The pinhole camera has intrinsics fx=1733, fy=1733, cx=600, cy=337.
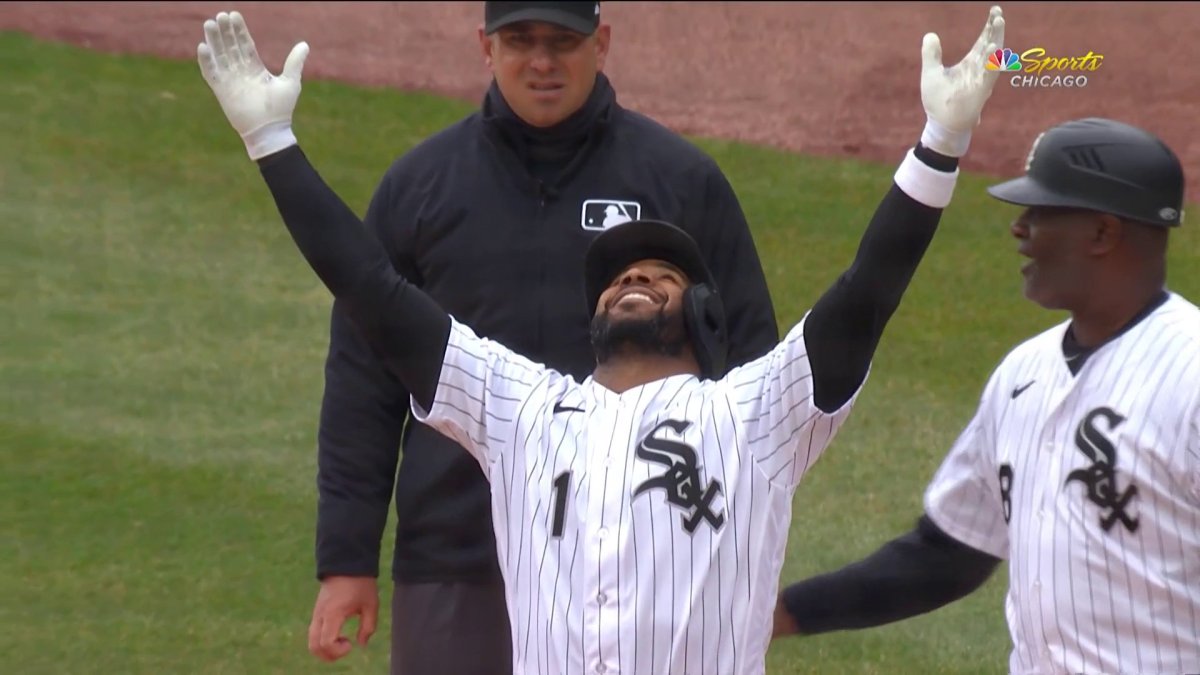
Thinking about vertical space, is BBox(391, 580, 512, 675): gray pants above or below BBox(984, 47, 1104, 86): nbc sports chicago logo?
below

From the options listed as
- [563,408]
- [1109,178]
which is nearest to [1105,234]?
[1109,178]

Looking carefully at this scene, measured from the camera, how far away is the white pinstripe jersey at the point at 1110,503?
8.52 ft

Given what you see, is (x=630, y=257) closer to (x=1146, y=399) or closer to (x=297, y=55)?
(x=297, y=55)

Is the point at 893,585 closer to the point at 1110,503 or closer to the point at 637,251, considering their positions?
the point at 1110,503

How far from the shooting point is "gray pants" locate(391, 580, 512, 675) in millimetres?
3402

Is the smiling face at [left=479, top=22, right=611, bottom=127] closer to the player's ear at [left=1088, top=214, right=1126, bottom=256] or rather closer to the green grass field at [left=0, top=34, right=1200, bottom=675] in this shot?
the player's ear at [left=1088, top=214, right=1126, bottom=256]

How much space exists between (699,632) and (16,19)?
14743 mm

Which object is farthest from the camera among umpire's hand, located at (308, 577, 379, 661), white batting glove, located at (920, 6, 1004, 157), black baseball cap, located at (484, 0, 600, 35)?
umpire's hand, located at (308, 577, 379, 661)

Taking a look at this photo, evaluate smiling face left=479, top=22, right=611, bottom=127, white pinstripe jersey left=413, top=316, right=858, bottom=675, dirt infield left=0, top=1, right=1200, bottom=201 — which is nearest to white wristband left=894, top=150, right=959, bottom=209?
white pinstripe jersey left=413, top=316, right=858, bottom=675

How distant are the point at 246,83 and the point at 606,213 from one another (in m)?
0.78

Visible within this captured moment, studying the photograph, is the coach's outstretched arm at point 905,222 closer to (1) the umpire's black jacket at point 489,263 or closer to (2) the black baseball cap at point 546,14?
(1) the umpire's black jacket at point 489,263

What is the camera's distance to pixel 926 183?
8.61 ft

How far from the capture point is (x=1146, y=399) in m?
2.64

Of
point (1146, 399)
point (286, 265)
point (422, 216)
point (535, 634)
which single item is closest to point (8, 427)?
point (286, 265)
